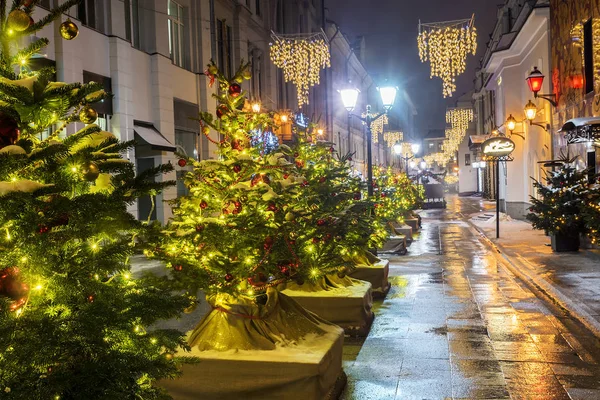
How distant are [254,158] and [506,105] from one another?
31442 millimetres

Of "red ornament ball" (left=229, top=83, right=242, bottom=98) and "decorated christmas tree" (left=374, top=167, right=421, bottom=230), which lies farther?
"decorated christmas tree" (left=374, top=167, right=421, bottom=230)

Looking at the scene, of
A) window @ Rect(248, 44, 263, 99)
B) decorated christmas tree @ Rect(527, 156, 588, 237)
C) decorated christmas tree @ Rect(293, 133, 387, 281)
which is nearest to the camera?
decorated christmas tree @ Rect(293, 133, 387, 281)

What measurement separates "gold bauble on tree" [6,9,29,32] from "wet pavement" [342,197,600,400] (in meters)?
4.67

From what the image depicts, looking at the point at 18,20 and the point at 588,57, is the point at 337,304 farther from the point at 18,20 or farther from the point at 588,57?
the point at 588,57

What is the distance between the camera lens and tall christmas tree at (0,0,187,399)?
3.16 meters

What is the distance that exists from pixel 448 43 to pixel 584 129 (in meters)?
4.97

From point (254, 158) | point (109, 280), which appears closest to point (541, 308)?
point (254, 158)

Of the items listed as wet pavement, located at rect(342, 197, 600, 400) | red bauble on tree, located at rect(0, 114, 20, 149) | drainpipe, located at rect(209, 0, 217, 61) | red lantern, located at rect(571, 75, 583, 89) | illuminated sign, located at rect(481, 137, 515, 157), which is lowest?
wet pavement, located at rect(342, 197, 600, 400)

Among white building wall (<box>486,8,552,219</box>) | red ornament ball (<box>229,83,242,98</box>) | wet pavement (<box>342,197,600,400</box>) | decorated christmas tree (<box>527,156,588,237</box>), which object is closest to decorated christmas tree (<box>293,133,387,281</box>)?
wet pavement (<box>342,197,600,400</box>)

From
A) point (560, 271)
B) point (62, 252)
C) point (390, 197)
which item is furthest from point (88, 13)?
point (62, 252)

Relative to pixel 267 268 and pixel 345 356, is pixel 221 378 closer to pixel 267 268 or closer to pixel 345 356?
pixel 267 268

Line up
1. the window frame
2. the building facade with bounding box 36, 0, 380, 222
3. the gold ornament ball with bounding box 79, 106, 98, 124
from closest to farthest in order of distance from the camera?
the gold ornament ball with bounding box 79, 106, 98, 124
the building facade with bounding box 36, 0, 380, 222
the window frame

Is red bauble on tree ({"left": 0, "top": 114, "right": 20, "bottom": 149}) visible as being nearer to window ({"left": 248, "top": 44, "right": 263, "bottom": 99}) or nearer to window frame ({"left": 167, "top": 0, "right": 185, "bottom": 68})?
window frame ({"left": 167, "top": 0, "right": 185, "bottom": 68})

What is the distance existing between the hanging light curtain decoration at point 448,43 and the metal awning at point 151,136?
9199mm
